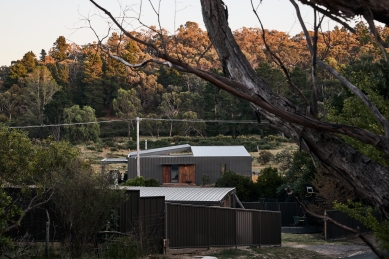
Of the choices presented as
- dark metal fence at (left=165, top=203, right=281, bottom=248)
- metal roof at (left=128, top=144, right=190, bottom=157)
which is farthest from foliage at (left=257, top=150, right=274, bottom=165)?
dark metal fence at (left=165, top=203, right=281, bottom=248)

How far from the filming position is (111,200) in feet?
53.6

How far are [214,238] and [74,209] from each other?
5.81 meters

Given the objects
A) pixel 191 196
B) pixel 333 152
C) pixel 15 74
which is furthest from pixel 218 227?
pixel 15 74

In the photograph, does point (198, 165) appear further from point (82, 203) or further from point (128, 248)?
point (82, 203)

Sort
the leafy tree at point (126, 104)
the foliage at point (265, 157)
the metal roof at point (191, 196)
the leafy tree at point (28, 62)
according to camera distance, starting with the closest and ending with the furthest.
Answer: the metal roof at point (191, 196), the foliage at point (265, 157), the leafy tree at point (126, 104), the leafy tree at point (28, 62)

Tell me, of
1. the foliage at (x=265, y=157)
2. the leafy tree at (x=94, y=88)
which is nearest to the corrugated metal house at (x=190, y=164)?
the foliage at (x=265, y=157)

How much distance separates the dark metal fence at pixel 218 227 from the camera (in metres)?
18.6

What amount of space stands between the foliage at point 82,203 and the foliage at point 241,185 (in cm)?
2135

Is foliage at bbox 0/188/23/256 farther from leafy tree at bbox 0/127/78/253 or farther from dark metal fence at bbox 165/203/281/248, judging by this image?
dark metal fence at bbox 165/203/281/248

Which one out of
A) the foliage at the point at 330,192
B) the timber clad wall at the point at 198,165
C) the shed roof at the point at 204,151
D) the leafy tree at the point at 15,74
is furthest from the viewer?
the leafy tree at the point at 15,74

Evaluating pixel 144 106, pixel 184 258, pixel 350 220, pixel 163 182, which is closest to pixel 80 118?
pixel 144 106

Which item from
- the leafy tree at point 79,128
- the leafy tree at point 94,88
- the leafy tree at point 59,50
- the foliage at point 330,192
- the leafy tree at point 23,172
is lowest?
the foliage at point 330,192

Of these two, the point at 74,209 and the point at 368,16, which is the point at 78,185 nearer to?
the point at 74,209

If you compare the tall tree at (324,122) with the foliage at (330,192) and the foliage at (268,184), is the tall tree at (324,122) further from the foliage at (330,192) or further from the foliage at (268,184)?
the foliage at (268,184)
